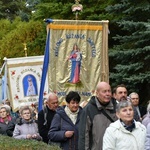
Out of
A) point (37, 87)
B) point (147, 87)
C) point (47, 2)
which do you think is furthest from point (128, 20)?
point (47, 2)

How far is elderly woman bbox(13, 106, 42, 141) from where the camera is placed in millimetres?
9469

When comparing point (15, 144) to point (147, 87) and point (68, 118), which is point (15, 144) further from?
point (147, 87)

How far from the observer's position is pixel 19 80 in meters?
16.8

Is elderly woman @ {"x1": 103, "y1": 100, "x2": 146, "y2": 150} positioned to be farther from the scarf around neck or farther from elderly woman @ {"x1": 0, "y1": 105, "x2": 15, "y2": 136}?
elderly woman @ {"x1": 0, "y1": 105, "x2": 15, "y2": 136}

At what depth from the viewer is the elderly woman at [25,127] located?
9469 mm

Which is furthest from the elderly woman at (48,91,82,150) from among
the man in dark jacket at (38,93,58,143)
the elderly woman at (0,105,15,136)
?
the elderly woman at (0,105,15,136)

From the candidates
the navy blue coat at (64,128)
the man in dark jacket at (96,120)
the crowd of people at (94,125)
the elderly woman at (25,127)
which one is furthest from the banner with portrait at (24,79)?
the man in dark jacket at (96,120)

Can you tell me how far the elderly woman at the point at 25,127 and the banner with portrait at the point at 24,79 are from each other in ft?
22.7

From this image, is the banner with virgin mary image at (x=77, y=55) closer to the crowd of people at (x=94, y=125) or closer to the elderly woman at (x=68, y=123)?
the crowd of people at (x=94, y=125)

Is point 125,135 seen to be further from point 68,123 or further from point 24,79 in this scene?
point 24,79

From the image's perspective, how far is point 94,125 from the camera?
745 centimetres

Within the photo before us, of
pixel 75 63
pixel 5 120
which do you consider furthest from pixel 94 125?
pixel 75 63

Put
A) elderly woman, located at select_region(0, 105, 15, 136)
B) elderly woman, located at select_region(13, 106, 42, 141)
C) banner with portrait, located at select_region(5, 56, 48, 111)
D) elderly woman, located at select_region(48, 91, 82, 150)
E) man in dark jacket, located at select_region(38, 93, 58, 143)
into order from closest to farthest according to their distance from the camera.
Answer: elderly woman, located at select_region(48, 91, 82, 150) → elderly woman, located at select_region(13, 106, 42, 141) → man in dark jacket, located at select_region(38, 93, 58, 143) → elderly woman, located at select_region(0, 105, 15, 136) → banner with portrait, located at select_region(5, 56, 48, 111)

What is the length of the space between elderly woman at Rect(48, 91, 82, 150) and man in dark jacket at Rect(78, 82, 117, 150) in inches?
38.0
